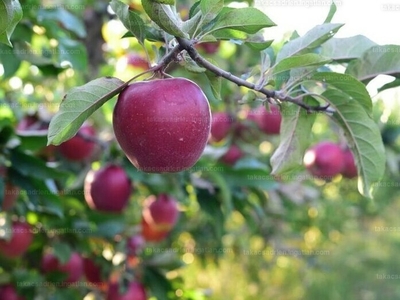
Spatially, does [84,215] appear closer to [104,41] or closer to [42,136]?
[42,136]

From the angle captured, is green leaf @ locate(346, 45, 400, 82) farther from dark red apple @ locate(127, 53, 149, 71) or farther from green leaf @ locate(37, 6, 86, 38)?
dark red apple @ locate(127, 53, 149, 71)

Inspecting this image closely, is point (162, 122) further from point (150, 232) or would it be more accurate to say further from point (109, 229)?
point (150, 232)

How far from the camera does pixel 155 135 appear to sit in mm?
584

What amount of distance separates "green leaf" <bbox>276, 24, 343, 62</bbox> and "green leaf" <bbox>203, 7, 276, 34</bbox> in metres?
0.10

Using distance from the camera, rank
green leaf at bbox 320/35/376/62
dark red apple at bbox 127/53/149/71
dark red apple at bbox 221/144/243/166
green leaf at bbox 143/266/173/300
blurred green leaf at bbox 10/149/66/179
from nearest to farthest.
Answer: green leaf at bbox 320/35/376/62, blurred green leaf at bbox 10/149/66/179, green leaf at bbox 143/266/173/300, dark red apple at bbox 221/144/243/166, dark red apple at bbox 127/53/149/71

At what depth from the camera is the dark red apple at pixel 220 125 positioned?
1934 mm

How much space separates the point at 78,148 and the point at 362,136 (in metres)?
0.90

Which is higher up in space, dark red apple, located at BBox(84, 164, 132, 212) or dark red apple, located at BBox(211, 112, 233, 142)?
dark red apple, located at BBox(84, 164, 132, 212)

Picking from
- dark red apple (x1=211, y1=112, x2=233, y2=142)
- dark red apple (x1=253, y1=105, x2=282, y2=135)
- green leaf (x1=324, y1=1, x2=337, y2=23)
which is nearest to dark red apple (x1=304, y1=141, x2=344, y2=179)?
dark red apple (x1=253, y1=105, x2=282, y2=135)

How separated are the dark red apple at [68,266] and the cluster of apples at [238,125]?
23.5 inches

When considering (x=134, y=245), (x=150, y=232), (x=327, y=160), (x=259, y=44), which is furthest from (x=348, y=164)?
(x=259, y=44)

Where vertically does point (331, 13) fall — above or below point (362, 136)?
above

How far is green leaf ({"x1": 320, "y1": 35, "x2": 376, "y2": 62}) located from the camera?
0.79 m

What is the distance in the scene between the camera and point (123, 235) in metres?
1.52
